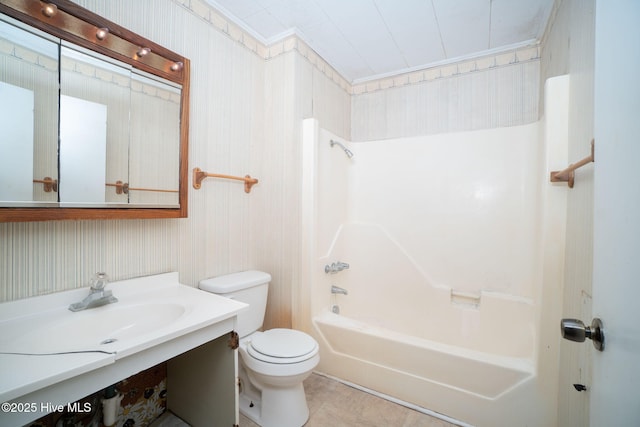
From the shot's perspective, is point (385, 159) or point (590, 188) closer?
point (590, 188)

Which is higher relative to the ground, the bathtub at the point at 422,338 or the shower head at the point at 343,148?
the shower head at the point at 343,148

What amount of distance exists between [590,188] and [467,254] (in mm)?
1181

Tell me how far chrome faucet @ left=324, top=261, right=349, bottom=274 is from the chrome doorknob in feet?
5.36

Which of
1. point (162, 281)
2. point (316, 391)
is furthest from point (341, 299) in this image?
point (162, 281)

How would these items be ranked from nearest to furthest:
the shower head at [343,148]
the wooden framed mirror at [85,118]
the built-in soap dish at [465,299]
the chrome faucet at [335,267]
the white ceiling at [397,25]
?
1. the wooden framed mirror at [85,118]
2. the white ceiling at [397,25]
3. the built-in soap dish at [465,299]
4. the chrome faucet at [335,267]
5. the shower head at [343,148]

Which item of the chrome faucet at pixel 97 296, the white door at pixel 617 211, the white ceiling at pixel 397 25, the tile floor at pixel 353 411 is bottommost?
the tile floor at pixel 353 411

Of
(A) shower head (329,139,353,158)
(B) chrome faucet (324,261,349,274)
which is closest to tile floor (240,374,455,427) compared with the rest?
(B) chrome faucet (324,261,349,274)

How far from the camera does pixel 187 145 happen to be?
148 centimetres

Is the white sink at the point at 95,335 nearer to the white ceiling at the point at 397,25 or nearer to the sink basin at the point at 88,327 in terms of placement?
the sink basin at the point at 88,327

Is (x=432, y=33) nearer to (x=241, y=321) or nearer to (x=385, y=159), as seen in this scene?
(x=385, y=159)

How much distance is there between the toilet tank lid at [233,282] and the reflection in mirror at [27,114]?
2.62 feet

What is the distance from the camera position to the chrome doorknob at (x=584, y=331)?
1.67 feet

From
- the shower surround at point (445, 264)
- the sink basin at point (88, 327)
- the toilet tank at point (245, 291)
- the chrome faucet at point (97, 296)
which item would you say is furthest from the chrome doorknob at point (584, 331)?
the chrome faucet at point (97, 296)

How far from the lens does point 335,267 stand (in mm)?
2221
